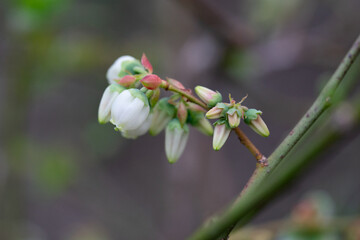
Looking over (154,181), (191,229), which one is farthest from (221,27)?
(154,181)

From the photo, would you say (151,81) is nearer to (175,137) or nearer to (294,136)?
(175,137)

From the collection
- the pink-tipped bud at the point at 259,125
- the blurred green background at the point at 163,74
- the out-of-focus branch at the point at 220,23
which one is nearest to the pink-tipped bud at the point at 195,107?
the pink-tipped bud at the point at 259,125

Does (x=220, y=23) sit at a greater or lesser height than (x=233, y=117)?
greater

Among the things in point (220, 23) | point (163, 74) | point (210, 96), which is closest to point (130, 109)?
point (210, 96)

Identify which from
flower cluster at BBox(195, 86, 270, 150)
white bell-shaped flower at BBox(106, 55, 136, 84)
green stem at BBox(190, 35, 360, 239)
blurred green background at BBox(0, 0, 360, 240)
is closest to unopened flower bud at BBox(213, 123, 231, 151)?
flower cluster at BBox(195, 86, 270, 150)

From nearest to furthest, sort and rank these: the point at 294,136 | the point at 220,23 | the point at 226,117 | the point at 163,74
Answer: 1. the point at 294,136
2. the point at 226,117
3. the point at 220,23
4. the point at 163,74

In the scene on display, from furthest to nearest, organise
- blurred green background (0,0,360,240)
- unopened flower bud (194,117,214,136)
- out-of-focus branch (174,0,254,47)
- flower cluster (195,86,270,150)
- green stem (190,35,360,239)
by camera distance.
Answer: blurred green background (0,0,360,240)
out-of-focus branch (174,0,254,47)
unopened flower bud (194,117,214,136)
flower cluster (195,86,270,150)
green stem (190,35,360,239)

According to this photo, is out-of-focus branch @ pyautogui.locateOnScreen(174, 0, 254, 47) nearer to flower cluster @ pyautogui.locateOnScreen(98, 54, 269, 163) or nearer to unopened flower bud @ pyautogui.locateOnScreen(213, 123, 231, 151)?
flower cluster @ pyautogui.locateOnScreen(98, 54, 269, 163)

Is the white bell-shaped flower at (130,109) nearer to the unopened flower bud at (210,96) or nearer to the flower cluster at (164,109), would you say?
the flower cluster at (164,109)
